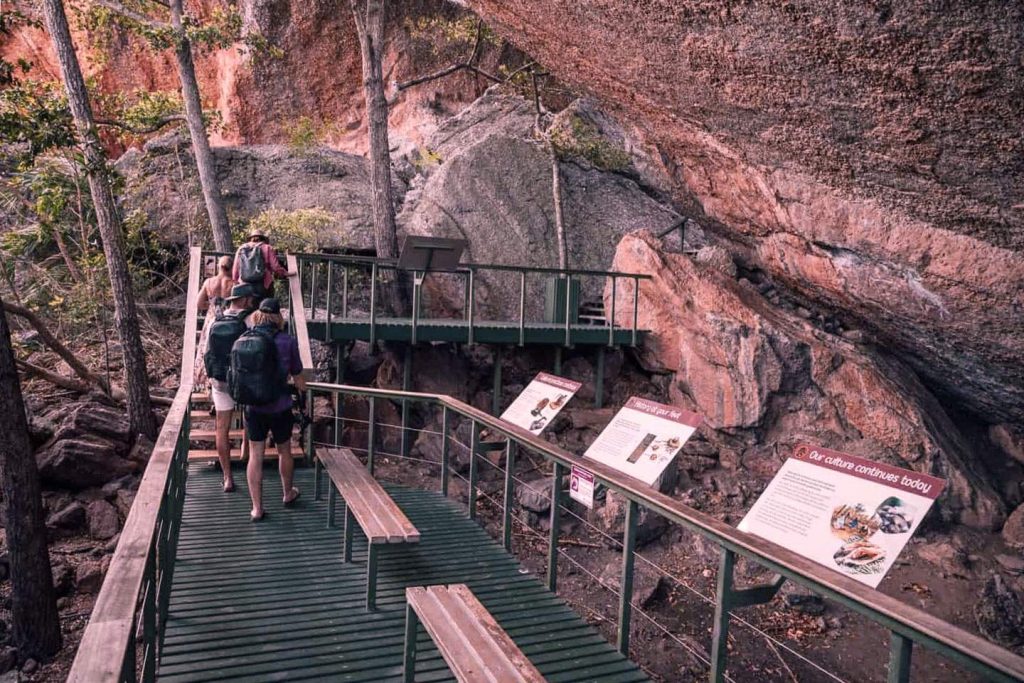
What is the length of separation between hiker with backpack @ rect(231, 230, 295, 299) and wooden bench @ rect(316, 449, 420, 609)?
168 centimetres

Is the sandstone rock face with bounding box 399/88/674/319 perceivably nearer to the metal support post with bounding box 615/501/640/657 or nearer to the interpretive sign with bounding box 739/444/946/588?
the metal support post with bounding box 615/501/640/657

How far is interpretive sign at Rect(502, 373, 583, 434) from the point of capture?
5672mm

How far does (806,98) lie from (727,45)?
3.22 ft

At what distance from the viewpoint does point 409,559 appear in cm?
496

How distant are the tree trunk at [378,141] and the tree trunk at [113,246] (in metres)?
4.98

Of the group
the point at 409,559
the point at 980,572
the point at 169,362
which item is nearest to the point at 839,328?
the point at 980,572

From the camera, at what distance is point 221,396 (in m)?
5.81

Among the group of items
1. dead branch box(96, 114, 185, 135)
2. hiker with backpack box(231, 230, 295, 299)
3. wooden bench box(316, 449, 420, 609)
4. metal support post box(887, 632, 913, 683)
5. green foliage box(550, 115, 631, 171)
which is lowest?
wooden bench box(316, 449, 420, 609)

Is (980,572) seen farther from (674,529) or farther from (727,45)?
(727,45)

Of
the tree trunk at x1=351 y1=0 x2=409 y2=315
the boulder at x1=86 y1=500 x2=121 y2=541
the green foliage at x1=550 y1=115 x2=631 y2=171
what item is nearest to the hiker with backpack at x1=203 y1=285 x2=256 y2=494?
the boulder at x1=86 y1=500 x2=121 y2=541

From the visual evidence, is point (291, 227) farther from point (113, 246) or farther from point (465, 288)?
point (113, 246)

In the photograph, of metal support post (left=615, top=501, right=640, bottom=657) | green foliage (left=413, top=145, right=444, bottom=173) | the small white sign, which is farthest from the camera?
green foliage (left=413, top=145, right=444, bottom=173)

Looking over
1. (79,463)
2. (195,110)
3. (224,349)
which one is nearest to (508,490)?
(224,349)

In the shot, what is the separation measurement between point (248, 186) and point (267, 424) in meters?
11.8
